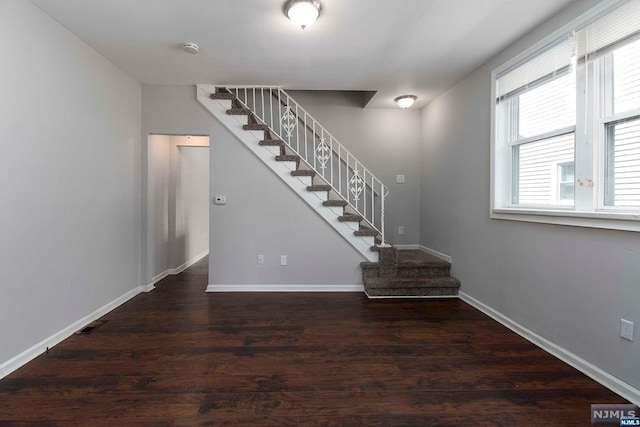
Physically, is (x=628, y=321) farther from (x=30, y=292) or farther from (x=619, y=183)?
(x=30, y=292)

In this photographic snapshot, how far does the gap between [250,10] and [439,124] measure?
9.38 ft

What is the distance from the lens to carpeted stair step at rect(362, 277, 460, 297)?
3547 millimetres

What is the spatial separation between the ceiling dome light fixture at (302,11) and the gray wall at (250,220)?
1.85 metres

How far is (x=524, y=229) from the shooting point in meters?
2.57

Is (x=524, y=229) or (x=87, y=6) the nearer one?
(x=87, y=6)

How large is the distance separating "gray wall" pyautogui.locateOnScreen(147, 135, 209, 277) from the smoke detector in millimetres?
1465

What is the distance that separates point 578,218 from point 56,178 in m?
4.05

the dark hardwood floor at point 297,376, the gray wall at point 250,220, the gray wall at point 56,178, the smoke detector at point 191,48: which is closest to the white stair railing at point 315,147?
the gray wall at point 250,220

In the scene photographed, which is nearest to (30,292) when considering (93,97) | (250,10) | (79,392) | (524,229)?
(79,392)

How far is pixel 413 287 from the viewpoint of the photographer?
11.7 ft

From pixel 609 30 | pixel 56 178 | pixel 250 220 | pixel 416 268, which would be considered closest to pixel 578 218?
pixel 609 30

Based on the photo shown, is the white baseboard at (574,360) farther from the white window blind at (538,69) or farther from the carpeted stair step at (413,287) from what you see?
the white window blind at (538,69)

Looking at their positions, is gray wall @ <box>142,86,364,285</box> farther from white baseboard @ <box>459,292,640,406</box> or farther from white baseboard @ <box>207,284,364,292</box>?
white baseboard @ <box>459,292,640,406</box>

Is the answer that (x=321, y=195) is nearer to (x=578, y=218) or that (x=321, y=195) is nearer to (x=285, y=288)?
(x=285, y=288)
